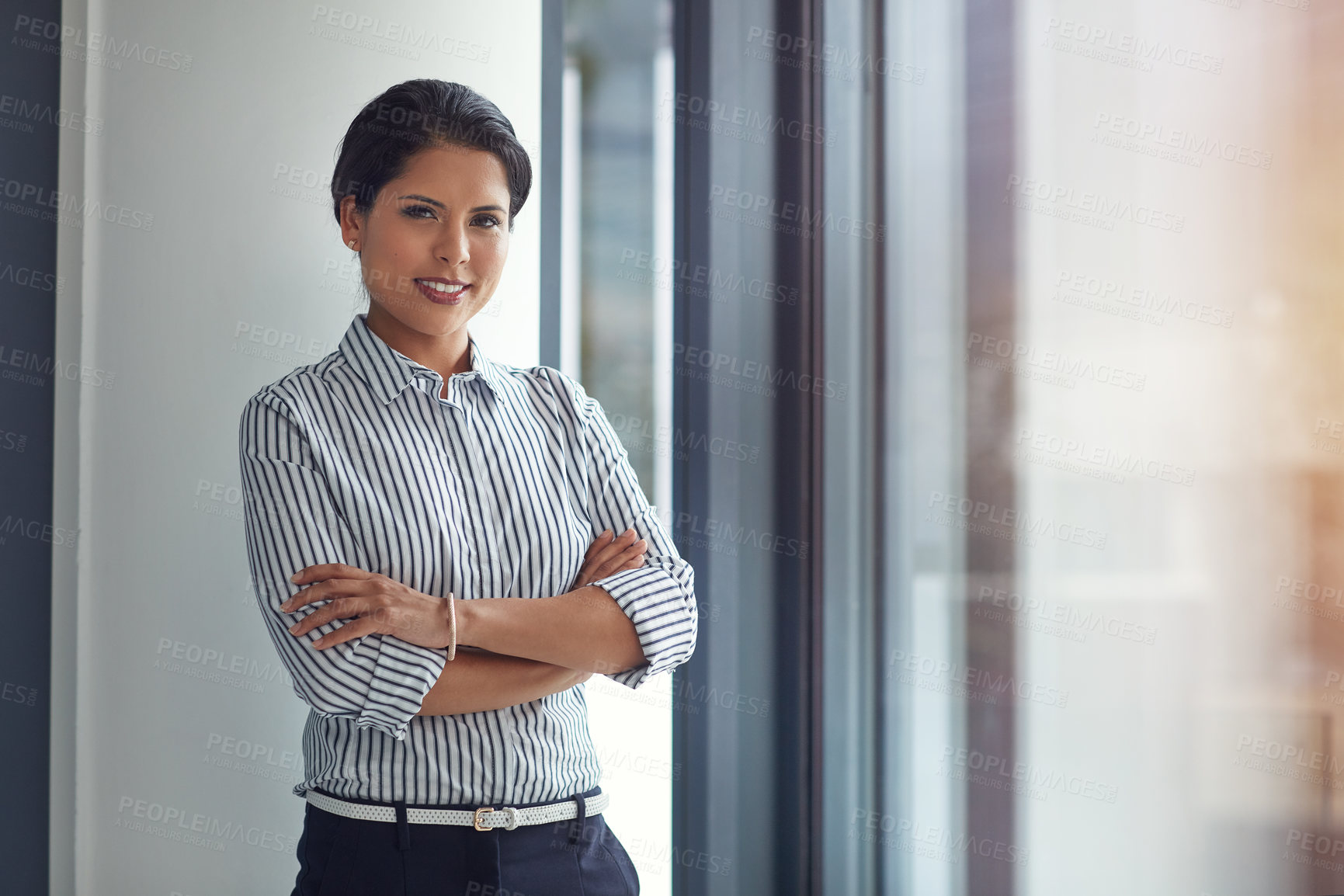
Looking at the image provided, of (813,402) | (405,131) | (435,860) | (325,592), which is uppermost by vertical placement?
(405,131)

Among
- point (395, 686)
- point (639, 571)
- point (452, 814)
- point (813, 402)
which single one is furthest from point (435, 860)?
point (813, 402)

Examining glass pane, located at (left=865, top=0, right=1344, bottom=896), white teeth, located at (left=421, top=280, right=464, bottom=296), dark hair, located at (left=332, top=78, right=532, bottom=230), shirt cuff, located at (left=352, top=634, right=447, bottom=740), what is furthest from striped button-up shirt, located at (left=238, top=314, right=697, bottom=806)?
glass pane, located at (left=865, top=0, right=1344, bottom=896)

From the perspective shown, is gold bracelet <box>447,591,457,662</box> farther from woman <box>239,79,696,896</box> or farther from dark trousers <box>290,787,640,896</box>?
dark trousers <box>290,787,640,896</box>

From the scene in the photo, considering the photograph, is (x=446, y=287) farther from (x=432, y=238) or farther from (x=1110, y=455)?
(x=1110, y=455)

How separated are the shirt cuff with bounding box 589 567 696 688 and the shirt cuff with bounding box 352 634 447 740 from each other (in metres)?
0.27

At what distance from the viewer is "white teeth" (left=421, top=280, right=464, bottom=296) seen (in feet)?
5.00

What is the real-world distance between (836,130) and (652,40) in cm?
48

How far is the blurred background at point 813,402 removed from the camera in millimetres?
1453

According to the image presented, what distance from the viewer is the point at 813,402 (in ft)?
6.76

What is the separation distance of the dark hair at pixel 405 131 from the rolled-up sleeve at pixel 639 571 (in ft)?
1.28

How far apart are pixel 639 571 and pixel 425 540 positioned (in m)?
0.30

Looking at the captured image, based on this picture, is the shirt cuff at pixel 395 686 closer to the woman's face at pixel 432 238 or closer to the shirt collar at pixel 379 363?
the shirt collar at pixel 379 363

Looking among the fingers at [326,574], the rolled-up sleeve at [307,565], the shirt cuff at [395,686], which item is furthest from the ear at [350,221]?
the shirt cuff at [395,686]

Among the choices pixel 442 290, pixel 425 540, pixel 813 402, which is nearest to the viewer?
pixel 425 540
